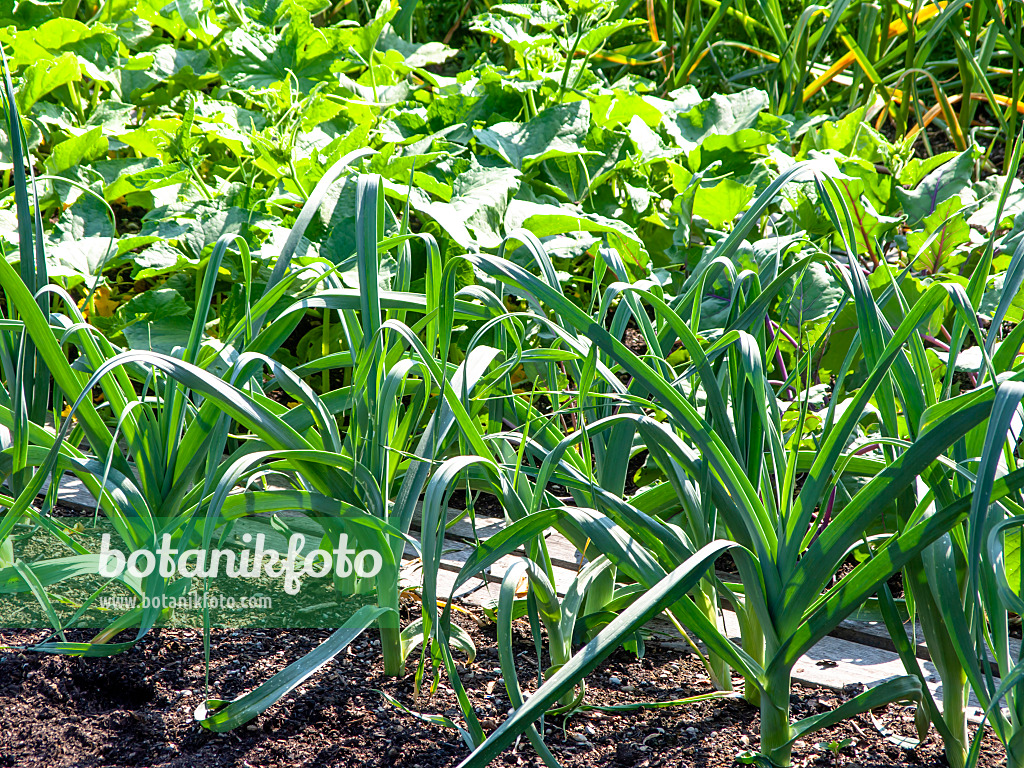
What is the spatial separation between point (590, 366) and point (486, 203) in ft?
2.32

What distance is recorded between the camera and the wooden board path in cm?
98

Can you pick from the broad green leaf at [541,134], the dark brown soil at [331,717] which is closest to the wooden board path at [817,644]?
the dark brown soil at [331,717]

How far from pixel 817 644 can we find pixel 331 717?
563mm

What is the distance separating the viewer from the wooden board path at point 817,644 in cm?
98

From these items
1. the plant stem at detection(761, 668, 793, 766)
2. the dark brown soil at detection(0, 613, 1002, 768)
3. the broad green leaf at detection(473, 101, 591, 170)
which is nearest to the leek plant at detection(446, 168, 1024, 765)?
the plant stem at detection(761, 668, 793, 766)

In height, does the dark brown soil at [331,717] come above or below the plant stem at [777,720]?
below

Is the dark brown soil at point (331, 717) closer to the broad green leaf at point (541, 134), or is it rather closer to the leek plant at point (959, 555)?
the leek plant at point (959, 555)

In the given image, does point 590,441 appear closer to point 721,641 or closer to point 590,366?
point 590,366

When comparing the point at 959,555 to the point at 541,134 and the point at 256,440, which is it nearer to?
the point at 256,440

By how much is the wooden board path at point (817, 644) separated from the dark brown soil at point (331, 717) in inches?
1.5

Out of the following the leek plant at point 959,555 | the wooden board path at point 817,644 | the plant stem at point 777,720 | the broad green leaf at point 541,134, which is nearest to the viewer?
the leek plant at point 959,555

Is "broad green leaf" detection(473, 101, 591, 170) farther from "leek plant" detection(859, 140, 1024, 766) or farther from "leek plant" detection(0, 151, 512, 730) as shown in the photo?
"leek plant" detection(859, 140, 1024, 766)

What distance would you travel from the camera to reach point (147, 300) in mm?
1403

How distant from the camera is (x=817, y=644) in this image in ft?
3.45
